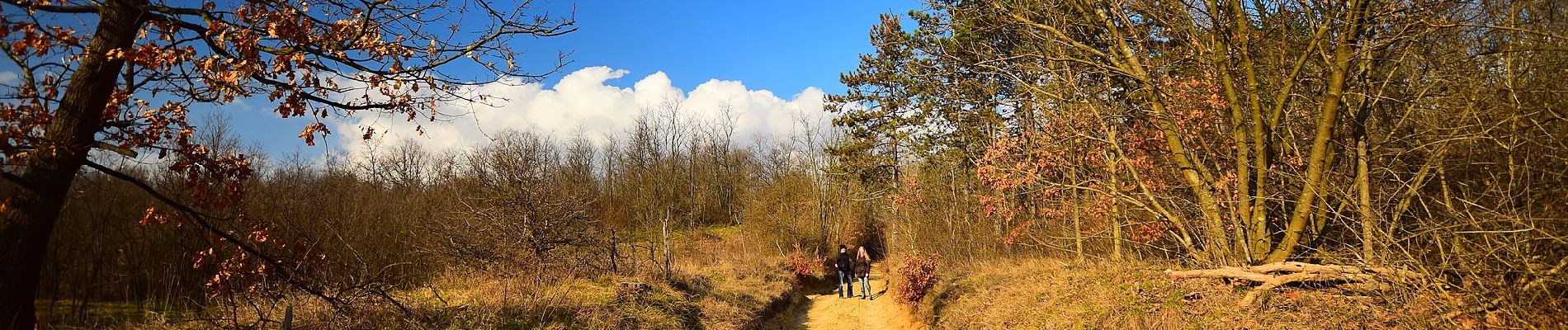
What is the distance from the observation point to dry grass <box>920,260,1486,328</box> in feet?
20.4

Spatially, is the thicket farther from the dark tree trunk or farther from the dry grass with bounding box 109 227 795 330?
the dark tree trunk

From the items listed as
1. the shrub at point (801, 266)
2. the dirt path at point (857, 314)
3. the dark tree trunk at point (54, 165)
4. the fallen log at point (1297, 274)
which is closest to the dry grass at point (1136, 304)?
the fallen log at point (1297, 274)

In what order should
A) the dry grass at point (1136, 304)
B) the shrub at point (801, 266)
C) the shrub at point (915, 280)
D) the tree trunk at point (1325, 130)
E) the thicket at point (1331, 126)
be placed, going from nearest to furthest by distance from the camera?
1. the thicket at point (1331, 126)
2. the dry grass at point (1136, 304)
3. the tree trunk at point (1325, 130)
4. the shrub at point (915, 280)
5. the shrub at point (801, 266)

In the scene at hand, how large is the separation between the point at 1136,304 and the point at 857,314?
8.69 meters

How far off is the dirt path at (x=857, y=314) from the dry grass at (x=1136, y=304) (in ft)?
4.12

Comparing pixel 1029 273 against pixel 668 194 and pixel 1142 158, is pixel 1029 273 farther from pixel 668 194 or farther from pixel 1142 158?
pixel 668 194

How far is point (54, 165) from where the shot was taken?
13.0 feet

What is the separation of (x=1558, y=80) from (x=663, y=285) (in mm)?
11565

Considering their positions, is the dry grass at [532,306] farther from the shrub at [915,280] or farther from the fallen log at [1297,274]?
the fallen log at [1297,274]

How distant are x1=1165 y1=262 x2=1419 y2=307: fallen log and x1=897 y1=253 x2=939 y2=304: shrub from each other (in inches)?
289

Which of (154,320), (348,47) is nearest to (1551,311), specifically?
(348,47)

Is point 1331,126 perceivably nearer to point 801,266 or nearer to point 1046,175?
point 1046,175

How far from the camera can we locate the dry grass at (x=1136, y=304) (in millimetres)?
6211

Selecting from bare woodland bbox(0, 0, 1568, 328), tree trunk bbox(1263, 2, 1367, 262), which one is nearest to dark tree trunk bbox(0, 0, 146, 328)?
bare woodland bbox(0, 0, 1568, 328)
